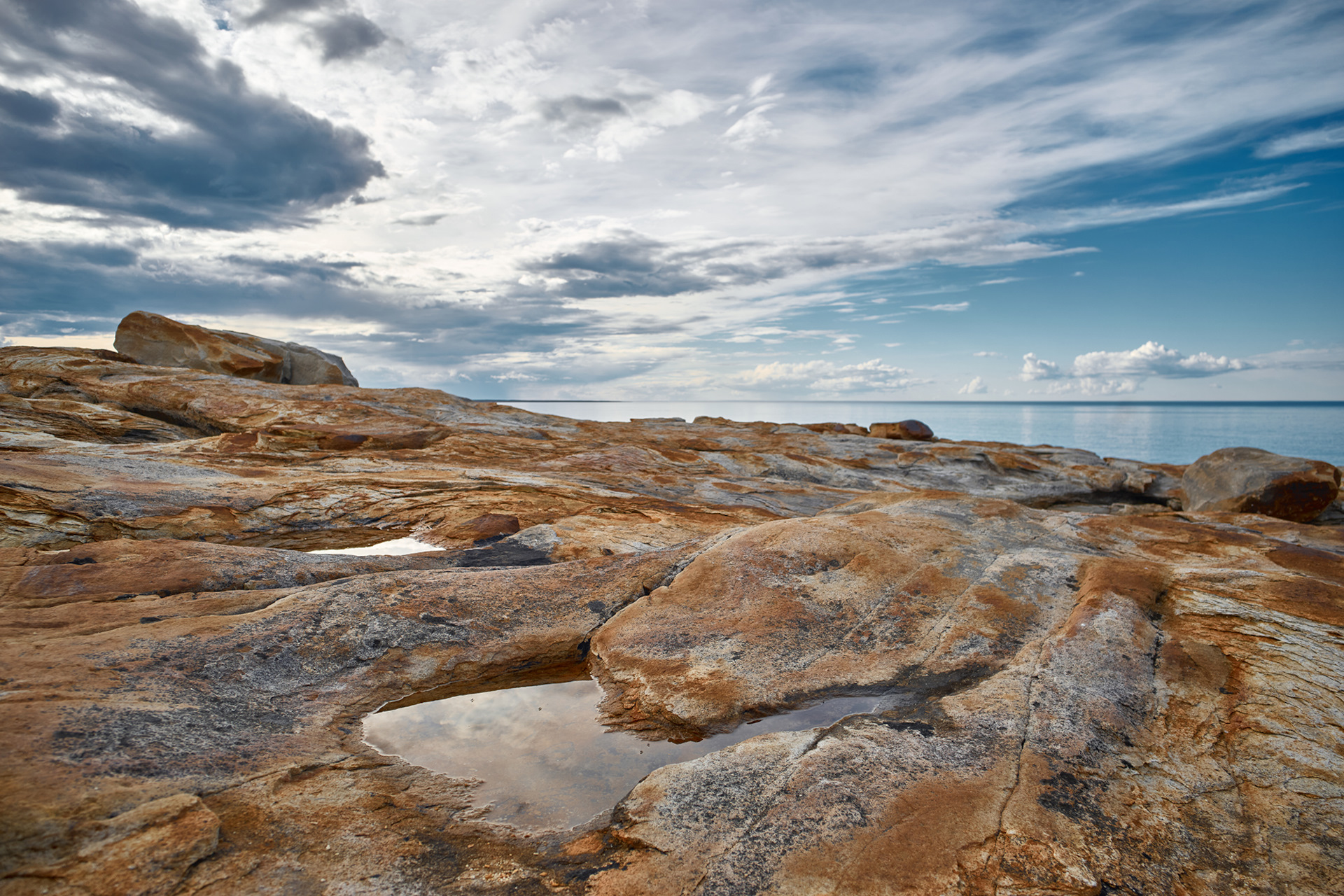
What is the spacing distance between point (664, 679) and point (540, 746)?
1.61 m

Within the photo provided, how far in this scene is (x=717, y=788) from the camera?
535 centimetres

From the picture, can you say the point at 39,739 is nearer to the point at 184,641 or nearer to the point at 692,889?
the point at 184,641

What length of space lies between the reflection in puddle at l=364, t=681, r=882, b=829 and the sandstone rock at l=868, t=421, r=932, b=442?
26.9m

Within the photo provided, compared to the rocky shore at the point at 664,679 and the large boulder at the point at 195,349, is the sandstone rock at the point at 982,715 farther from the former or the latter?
the large boulder at the point at 195,349

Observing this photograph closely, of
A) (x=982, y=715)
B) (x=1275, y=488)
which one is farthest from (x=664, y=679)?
(x=1275, y=488)

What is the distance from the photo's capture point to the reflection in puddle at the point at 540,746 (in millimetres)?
5527

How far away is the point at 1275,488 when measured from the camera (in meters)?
18.5

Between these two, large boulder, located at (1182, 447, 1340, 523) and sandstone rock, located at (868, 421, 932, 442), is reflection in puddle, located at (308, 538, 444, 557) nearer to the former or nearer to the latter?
large boulder, located at (1182, 447, 1340, 523)

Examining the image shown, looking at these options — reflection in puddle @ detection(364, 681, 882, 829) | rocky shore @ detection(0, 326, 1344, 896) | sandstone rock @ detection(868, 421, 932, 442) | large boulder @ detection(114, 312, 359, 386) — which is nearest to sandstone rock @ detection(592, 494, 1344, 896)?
rocky shore @ detection(0, 326, 1344, 896)

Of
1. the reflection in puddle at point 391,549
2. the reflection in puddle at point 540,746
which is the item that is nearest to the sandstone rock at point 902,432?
the reflection in puddle at point 391,549

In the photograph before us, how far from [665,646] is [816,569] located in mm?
2784

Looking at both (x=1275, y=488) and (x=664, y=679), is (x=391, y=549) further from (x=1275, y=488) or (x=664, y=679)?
(x=1275, y=488)

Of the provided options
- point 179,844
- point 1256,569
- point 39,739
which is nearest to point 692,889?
point 179,844

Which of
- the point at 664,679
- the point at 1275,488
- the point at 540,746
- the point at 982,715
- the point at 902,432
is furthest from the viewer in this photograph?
the point at 902,432
